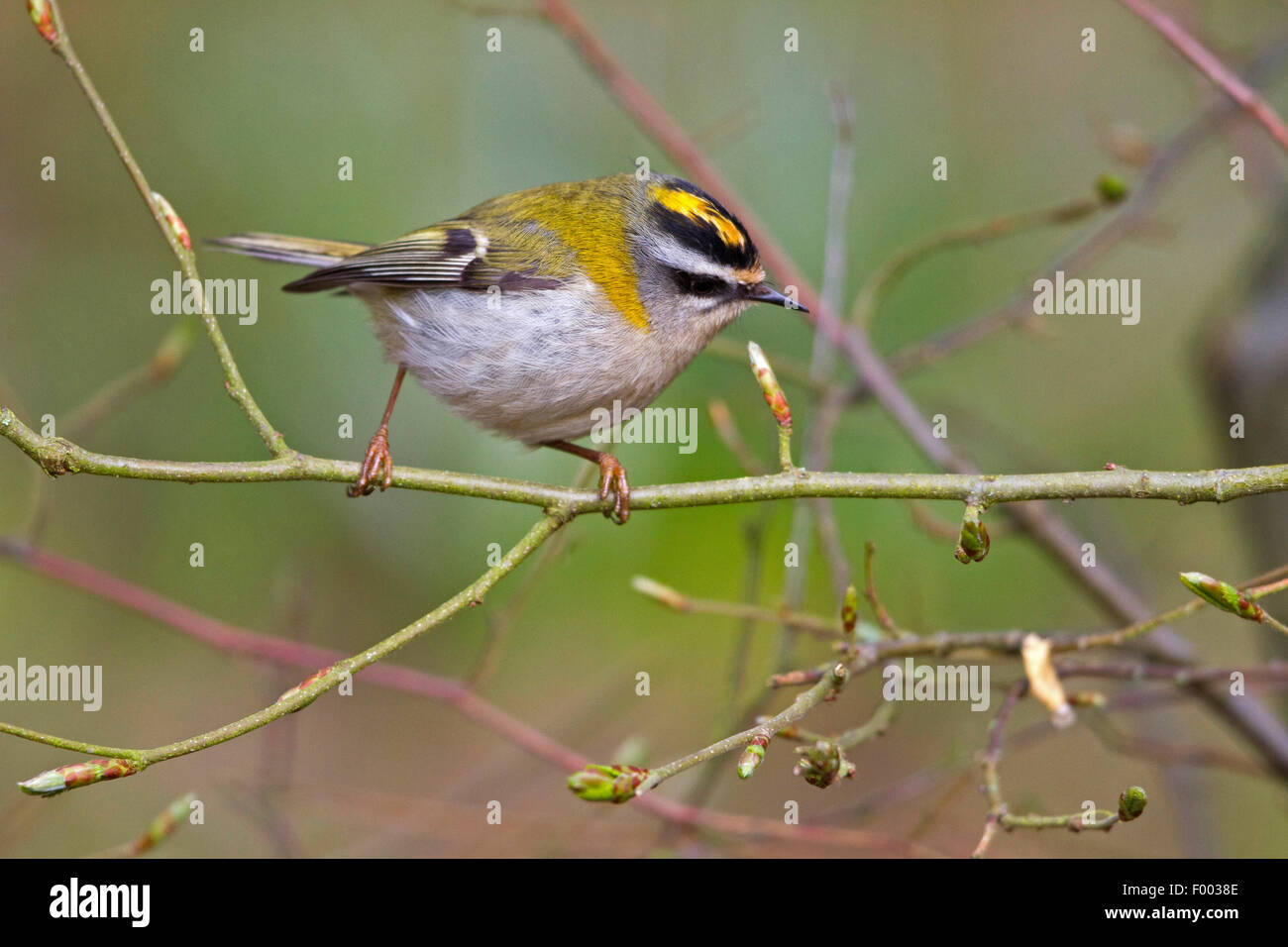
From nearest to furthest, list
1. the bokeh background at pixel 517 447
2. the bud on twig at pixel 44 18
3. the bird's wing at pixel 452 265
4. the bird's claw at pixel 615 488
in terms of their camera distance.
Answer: the bud on twig at pixel 44 18
the bird's claw at pixel 615 488
the bird's wing at pixel 452 265
the bokeh background at pixel 517 447

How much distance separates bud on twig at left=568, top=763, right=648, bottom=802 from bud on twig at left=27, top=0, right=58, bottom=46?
1618 mm

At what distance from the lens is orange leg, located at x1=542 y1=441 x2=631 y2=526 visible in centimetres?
229

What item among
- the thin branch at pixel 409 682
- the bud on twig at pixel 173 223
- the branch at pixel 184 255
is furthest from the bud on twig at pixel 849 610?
the bud on twig at pixel 173 223

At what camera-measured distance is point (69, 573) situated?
3.21m

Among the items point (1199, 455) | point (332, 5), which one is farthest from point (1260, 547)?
point (332, 5)

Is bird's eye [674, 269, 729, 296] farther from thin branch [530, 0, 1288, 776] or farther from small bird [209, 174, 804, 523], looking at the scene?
thin branch [530, 0, 1288, 776]

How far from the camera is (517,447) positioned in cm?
438

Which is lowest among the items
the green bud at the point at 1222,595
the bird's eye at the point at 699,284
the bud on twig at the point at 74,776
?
the bud on twig at the point at 74,776

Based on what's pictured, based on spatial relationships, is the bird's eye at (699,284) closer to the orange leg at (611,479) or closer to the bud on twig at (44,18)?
the orange leg at (611,479)

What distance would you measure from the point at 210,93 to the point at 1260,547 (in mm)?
4818

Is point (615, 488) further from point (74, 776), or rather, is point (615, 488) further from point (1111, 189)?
point (1111, 189)

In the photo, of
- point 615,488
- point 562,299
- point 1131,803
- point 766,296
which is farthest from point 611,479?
point 1131,803

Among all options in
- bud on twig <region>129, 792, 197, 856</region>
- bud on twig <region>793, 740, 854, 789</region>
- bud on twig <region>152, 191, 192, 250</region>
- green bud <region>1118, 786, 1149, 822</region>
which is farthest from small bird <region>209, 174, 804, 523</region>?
green bud <region>1118, 786, 1149, 822</region>

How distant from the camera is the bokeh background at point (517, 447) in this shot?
15.0ft
